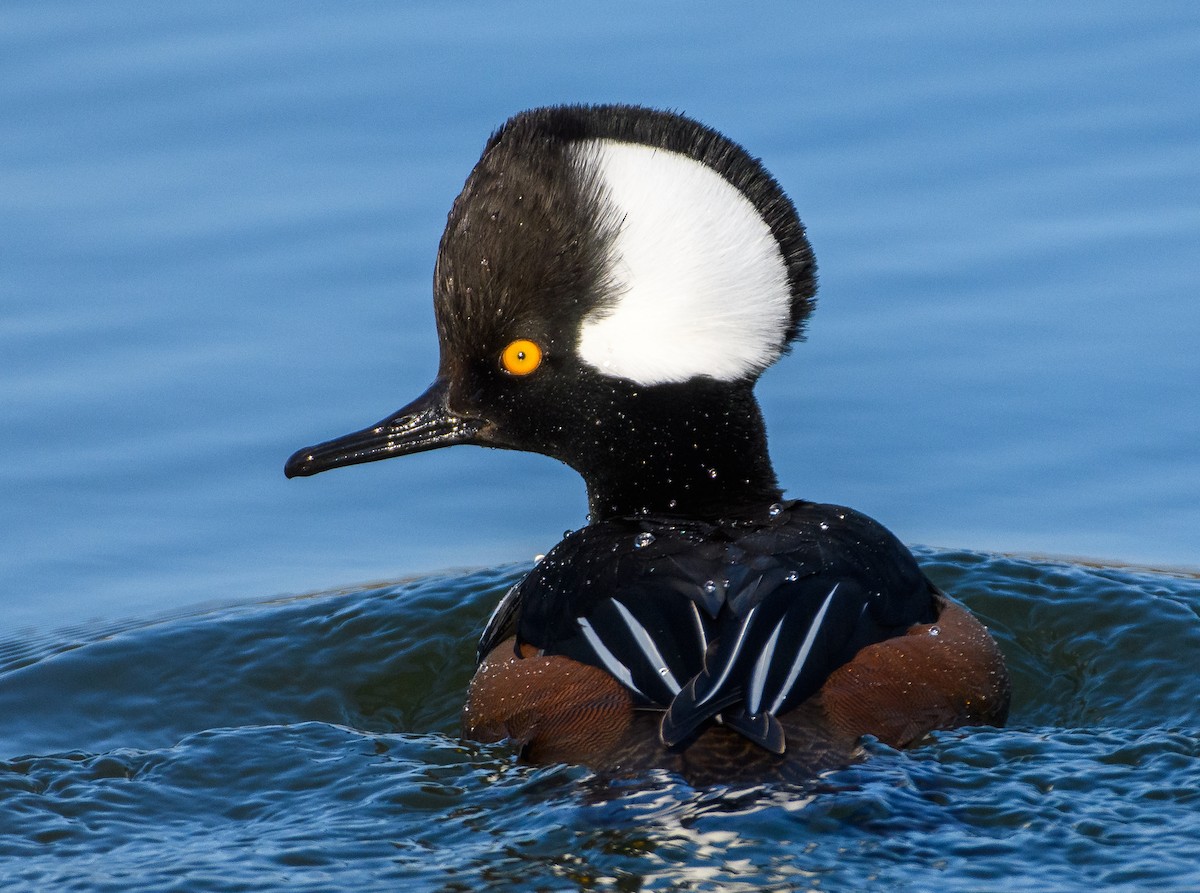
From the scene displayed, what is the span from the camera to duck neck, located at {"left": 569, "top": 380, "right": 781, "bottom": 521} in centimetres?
579

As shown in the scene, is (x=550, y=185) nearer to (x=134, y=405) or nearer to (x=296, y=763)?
(x=296, y=763)

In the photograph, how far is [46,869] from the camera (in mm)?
Result: 4926

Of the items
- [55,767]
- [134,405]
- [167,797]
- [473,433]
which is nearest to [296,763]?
[167,797]

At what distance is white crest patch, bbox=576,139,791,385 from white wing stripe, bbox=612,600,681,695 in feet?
2.80

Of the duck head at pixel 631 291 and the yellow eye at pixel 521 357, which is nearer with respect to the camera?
Result: the duck head at pixel 631 291

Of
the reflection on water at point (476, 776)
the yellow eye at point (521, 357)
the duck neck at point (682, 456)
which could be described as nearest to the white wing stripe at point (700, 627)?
the reflection on water at point (476, 776)

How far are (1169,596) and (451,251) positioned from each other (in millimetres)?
2878

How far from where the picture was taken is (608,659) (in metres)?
5.08

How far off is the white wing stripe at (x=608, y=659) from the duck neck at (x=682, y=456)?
0.71m

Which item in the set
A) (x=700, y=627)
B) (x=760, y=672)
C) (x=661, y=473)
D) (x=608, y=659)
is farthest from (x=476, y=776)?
(x=661, y=473)

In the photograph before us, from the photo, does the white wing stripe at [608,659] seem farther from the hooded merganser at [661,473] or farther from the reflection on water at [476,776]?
the reflection on water at [476,776]

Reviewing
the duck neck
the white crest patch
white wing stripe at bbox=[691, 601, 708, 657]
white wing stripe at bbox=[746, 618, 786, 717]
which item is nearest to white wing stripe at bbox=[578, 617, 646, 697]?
white wing stripe at bbox=[691, 601, 708, 657]

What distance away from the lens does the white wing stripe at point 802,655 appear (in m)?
4.84

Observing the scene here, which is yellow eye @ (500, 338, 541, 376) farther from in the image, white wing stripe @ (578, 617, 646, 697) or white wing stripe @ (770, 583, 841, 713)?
white wing stripe @ (770, 583, 841, 713)
